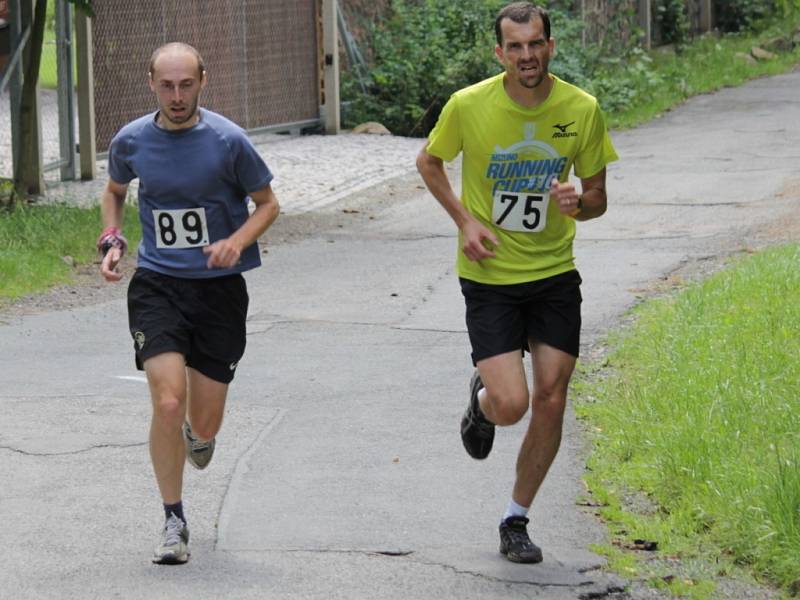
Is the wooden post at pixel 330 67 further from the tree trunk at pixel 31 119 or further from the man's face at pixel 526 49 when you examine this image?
the man's face at pixel 526 49

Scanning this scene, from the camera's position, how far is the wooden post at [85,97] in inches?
624

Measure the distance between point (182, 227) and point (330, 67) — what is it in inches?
594

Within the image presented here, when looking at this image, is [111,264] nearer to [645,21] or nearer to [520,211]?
[520,211]

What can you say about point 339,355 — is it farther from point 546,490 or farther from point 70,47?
point 70,47

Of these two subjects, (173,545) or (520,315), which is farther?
(520,315)

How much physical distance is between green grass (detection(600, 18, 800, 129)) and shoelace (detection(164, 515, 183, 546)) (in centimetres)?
1538

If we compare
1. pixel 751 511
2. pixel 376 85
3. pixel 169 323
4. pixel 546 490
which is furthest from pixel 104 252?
pixel 376 85

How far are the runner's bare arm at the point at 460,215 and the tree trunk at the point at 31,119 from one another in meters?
8.99

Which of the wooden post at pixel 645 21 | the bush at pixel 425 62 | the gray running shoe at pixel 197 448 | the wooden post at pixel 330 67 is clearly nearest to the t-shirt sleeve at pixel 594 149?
the gray running shoe at pixel 197 448

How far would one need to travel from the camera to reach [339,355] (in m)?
9.52

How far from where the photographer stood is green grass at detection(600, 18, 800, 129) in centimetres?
2175

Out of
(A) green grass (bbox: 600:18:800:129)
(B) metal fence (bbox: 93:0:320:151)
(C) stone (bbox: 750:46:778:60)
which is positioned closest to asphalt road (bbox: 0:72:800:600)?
(B) metal fence (bbox: 93:0:320:151)

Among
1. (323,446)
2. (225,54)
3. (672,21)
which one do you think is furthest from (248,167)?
(672,21)

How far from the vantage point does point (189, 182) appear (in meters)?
5.80
